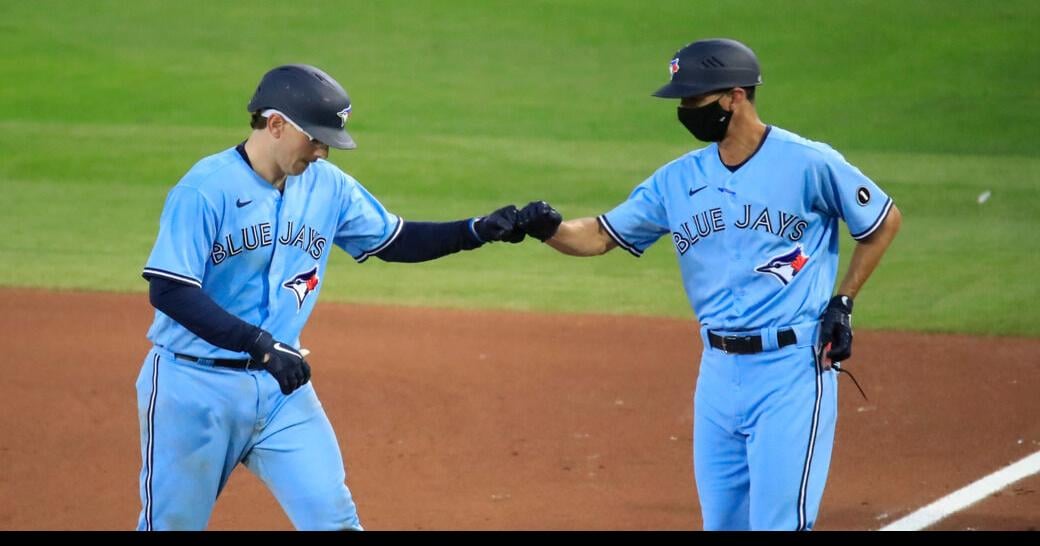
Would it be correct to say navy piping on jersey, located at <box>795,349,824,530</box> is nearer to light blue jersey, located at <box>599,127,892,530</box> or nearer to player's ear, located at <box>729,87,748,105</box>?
light blue jersey, located at <box>599,127,892,530</box>

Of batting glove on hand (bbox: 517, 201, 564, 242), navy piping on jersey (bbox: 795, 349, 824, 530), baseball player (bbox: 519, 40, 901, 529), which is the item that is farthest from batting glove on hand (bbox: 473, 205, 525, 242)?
navy piping on jersey (bbox: 795, 349, 824, 530)

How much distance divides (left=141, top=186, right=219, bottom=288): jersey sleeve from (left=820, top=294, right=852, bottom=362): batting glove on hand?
2285 millimetres

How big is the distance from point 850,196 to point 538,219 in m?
1.31

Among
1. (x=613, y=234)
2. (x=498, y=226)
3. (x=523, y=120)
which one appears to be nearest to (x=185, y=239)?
(x=498, y=226)

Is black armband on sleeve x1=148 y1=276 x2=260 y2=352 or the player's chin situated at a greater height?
the player's chin

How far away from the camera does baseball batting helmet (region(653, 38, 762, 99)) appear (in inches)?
235

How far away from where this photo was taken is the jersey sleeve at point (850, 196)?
5.91 metres

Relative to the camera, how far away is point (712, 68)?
5.99 metres

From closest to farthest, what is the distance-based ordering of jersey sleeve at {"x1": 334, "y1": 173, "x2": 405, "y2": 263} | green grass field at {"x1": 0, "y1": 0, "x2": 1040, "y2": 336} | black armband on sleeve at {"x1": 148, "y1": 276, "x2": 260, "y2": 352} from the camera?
black armband on sleeve at {"x1": 148, "y1": 276, "x2": 260, "y2": 352} < jersey sleeve at {"x1": 334, "y1": 173, "x2": 405, "y2": 263} < green grass field at {"x1": 0, "y1": 0, "x2": 1040, "y2": 336}

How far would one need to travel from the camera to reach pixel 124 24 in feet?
86.3

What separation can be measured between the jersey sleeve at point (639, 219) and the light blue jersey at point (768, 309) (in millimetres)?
217

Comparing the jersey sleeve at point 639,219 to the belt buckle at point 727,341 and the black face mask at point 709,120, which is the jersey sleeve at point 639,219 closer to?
the black face mask at point 709,120

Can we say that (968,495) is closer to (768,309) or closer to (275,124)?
(768,309)

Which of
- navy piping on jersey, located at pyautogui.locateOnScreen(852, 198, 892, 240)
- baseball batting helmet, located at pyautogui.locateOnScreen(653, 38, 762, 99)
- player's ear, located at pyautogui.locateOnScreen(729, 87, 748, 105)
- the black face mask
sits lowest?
navy piping on jersey, located at pyautogui.locateOnScreen(852, 198, 892, 240)
